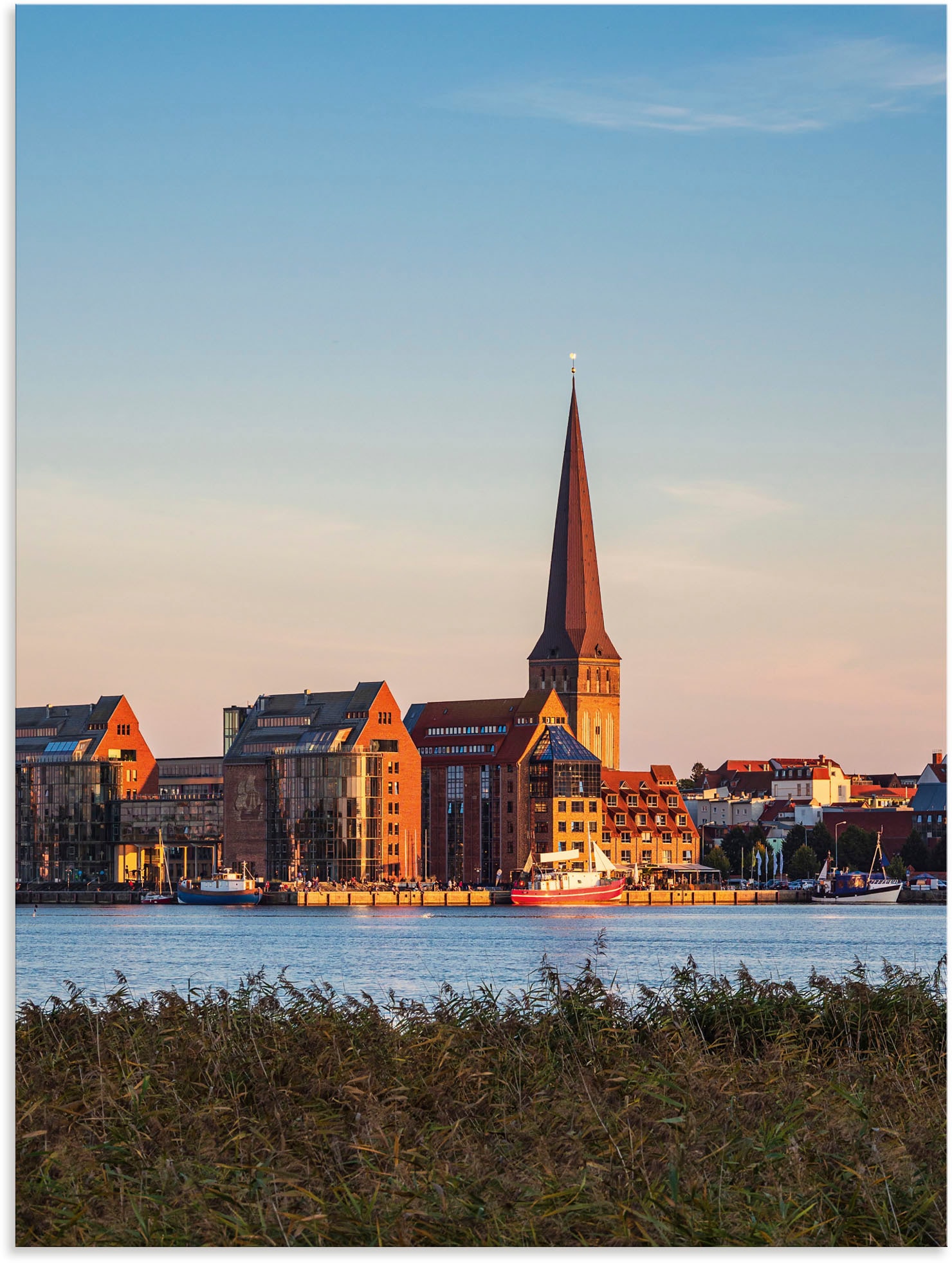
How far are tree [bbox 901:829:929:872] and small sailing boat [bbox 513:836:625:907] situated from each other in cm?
2548

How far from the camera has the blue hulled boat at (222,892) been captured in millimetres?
147125

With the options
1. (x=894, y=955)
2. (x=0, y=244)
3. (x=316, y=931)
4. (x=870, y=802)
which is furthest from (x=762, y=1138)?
(x=870, y=802)

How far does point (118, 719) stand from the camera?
549ft

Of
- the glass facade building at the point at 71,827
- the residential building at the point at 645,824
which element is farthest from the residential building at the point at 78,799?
the residential building at the point at 645,824

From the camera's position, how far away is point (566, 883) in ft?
486

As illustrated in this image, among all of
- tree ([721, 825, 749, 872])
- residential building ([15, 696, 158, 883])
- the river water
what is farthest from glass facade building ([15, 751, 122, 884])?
tree ([721, 825, 749, 872])

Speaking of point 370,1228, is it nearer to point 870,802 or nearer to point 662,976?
point 662,976

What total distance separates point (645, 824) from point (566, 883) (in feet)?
99.0

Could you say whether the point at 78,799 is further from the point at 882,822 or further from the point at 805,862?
the point at 882,822

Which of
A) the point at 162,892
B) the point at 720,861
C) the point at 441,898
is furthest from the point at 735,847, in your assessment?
the point at 162,892

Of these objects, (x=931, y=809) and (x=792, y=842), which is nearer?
(x=931, y=809)

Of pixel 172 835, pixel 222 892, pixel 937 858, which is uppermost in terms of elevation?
pixel 172 835

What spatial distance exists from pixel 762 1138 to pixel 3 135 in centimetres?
788

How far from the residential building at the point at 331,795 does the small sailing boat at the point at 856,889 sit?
36.2m
